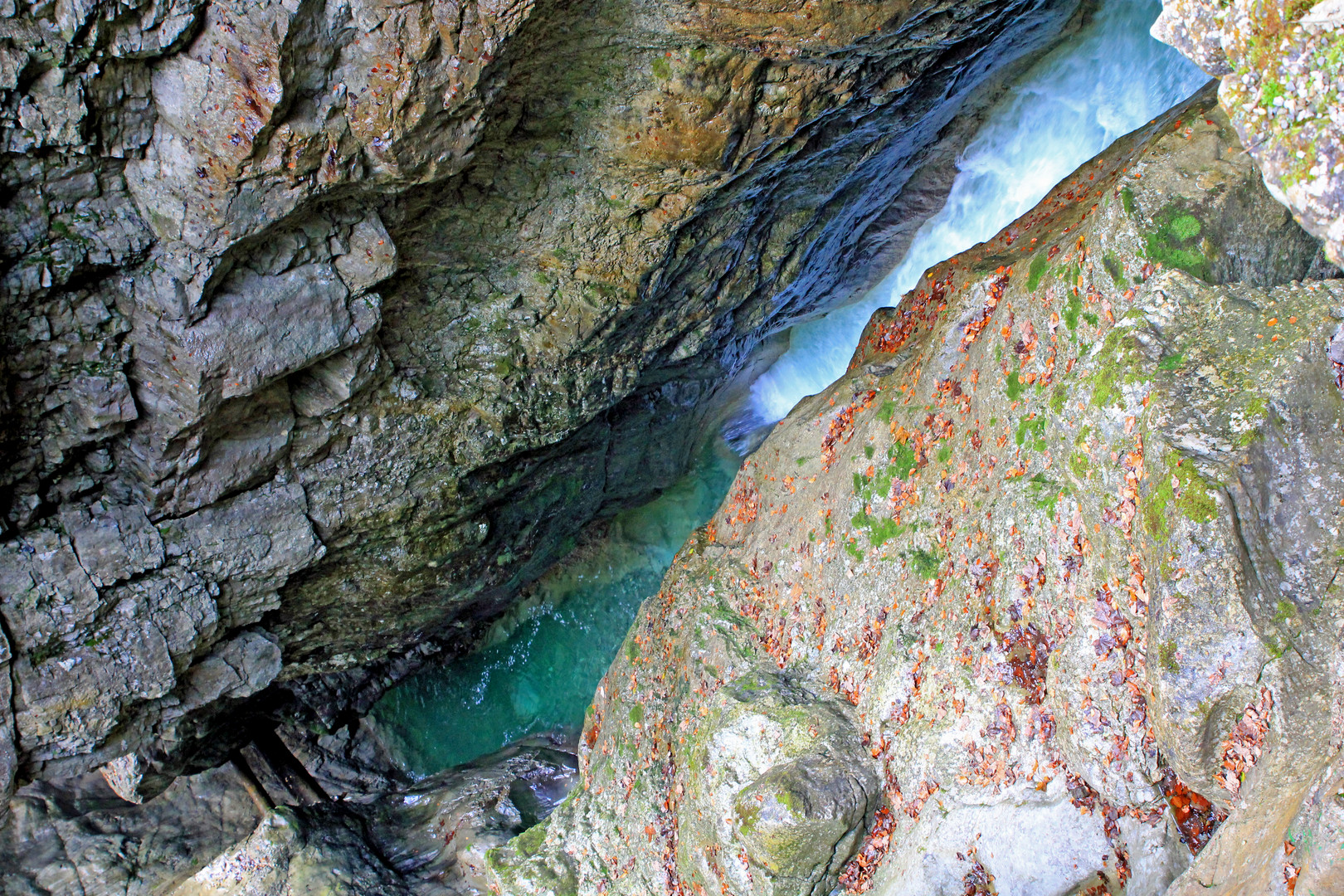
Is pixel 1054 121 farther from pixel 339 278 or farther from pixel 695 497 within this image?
pixel 339 278

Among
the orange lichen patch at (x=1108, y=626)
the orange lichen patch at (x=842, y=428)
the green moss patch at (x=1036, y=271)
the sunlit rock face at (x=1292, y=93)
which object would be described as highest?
the sunlit rock face at (x=1292, y=93)

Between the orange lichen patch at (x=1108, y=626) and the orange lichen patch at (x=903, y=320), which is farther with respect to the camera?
the orange lichen patch at (x=903, y=320)

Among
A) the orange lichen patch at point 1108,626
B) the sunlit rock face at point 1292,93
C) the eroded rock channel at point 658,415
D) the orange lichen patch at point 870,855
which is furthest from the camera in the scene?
the orange lichen patch at point 870,855

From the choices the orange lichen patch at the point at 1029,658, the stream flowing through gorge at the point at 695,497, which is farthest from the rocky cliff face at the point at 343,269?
the orange lichen patch at the point at 1029,658

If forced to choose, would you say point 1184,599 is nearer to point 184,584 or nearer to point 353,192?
point 353,192

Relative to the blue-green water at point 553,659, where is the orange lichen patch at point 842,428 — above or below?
above

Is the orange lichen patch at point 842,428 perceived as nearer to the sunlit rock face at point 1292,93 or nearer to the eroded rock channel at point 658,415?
the eroded rock channel at point 658,415

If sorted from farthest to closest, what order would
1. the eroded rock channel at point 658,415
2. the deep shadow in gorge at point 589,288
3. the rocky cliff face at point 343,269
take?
the deep shadow in gorge at point 589,288 → the rocky cliff face at point 343,269 → the eroded rock channel at point 658,415
